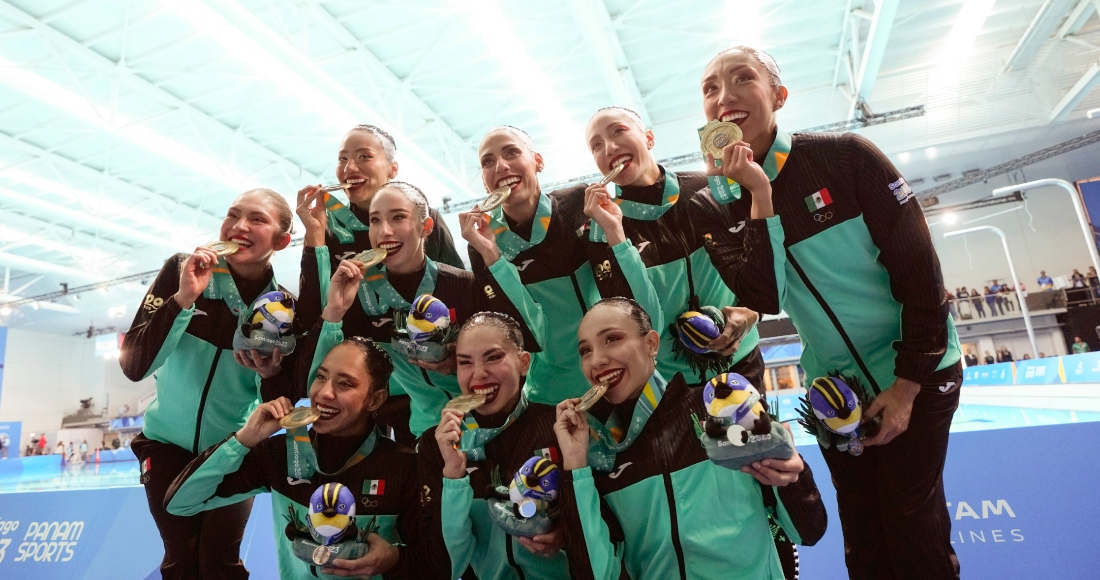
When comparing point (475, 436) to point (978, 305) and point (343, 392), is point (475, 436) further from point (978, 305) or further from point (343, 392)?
point (978, 305)

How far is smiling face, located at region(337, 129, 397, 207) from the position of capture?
14.0ft

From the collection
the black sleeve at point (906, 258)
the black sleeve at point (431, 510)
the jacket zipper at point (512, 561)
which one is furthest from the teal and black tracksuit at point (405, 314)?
the black sleeve at point (906, 258)

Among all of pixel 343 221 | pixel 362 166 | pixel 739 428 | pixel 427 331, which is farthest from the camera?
pixel 362 166

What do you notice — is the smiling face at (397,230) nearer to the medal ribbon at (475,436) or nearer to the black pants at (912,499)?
the medal ribbon at (475,436)

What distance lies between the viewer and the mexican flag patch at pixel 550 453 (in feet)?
9.60

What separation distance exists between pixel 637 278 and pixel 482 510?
142 centimetres

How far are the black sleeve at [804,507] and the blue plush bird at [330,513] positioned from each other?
6.33ft

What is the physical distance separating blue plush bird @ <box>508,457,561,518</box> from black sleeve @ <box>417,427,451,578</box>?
0.62 metres

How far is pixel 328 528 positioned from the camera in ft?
9.37

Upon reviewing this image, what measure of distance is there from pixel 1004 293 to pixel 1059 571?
89.0 ft

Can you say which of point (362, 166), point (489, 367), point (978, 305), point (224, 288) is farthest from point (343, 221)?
point (978, 305)

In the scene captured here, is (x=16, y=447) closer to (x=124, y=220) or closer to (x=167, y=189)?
(x=124, y=220)

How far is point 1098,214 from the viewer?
25266 millimetres

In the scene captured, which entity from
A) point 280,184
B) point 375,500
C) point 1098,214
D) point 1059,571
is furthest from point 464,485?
point 1098,214
